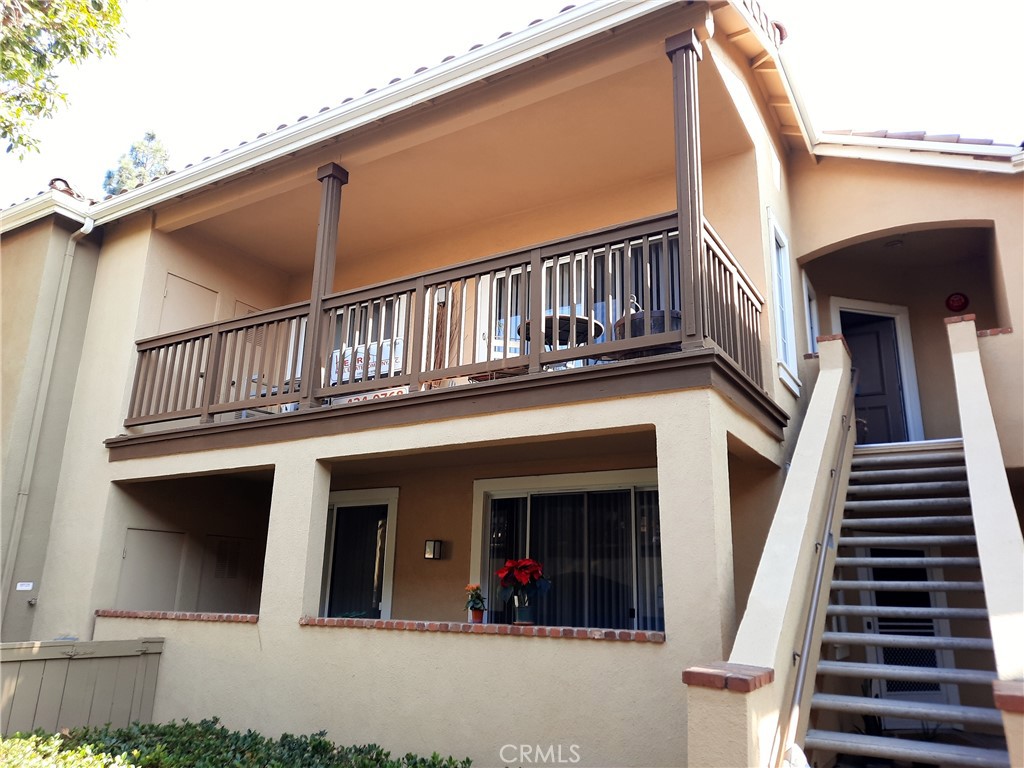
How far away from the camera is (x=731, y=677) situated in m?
3.44

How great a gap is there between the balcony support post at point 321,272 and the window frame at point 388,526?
222 centimetres

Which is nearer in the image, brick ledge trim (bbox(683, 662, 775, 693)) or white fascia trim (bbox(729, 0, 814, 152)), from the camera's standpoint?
brick ledge trim (bbox(683, 662, 775, 693))

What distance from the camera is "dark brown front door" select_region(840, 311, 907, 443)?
957 cm

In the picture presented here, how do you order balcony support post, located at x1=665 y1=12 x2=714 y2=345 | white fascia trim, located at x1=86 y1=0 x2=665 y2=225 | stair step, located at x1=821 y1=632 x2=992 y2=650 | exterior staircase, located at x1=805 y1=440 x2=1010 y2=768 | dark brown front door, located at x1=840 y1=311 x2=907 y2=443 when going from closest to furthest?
1. exterior staircase, located at x1=805 y1=440 x2=1010 y2=768
2. stair step, located at x1=821 y1=632 x2=992 y2=650
3. balcony support post, located at x1=665 y1=12 x2=714 y2=345
4. white fascia trim, located at x1=86 y1=0 x2=665 y2=225
5. dark brown front door, located at x1=840 y1=311 x2=907 y2=443

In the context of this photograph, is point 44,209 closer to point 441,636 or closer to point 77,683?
point 77,683

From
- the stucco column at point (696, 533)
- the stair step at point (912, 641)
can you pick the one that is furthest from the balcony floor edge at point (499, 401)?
the stair step at point (912, 641)

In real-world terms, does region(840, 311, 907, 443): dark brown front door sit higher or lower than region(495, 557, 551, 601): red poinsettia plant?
higher

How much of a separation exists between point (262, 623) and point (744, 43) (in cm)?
698

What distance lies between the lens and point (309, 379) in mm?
7250

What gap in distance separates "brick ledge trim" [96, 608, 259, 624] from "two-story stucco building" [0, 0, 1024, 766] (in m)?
0.03

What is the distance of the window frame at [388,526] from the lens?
879 centimetres

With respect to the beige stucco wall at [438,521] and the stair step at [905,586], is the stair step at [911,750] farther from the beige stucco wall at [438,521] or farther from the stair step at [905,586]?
the beige stucco wall at [438,521]

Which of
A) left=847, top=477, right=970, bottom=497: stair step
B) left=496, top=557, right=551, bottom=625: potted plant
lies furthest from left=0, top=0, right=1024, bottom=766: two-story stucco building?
left=496, top=557, right=551, bottom=625: potted plant

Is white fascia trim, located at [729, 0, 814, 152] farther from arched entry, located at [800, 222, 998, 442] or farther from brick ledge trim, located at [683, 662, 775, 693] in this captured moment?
brick ledge trim, located at [683, 662, 775, 693]
